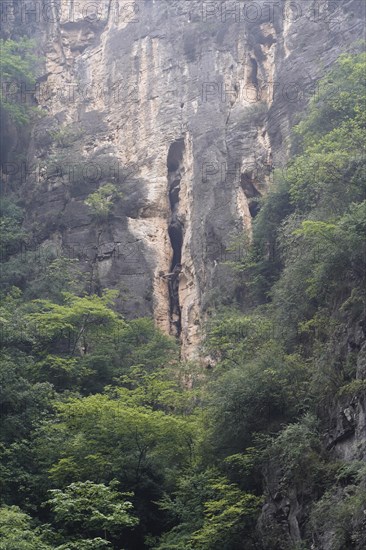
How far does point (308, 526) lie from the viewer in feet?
48.2

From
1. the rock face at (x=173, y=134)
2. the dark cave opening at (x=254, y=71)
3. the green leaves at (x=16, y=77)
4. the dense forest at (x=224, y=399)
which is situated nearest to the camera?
the dense forest at (x=224, y=399)

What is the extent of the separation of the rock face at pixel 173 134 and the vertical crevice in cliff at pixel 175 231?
0.20 ft

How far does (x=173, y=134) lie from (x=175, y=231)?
4.98 m

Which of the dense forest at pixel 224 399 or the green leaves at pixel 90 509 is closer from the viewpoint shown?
the green leaves at pixel 90 509

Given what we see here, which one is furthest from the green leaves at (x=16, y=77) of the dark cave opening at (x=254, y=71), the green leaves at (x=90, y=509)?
the green leaves at (x=90, y=509)

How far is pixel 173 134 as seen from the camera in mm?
36062

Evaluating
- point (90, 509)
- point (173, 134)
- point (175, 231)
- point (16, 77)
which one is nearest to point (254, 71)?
point (173, 134)

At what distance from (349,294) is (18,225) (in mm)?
19562

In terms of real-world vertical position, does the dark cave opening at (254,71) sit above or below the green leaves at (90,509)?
above

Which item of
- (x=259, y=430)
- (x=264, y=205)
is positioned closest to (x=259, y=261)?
(x=264, y=205)

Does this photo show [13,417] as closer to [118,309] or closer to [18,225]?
[118,309]

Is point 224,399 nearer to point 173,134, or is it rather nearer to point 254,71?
point 173,134

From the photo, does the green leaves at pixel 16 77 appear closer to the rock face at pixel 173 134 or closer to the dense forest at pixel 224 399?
Result: the rock face at pixel 173 134

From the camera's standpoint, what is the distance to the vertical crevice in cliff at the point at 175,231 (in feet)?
104
